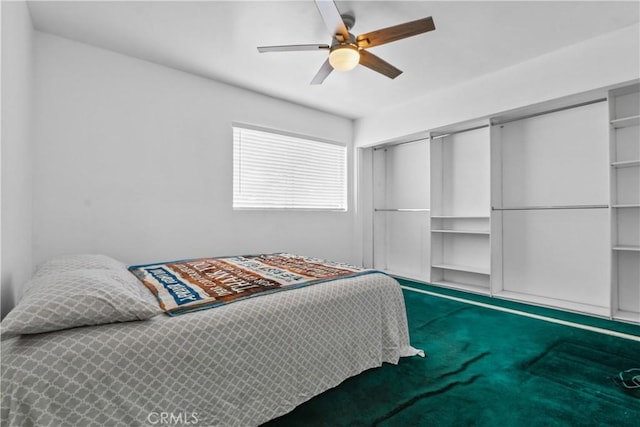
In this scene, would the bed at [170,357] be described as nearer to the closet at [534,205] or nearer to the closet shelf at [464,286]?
the closet shelf at [464,286]

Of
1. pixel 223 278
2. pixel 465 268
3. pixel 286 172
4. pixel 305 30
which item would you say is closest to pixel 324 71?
pixel 305 30

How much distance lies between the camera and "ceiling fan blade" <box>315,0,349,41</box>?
6.56 ft

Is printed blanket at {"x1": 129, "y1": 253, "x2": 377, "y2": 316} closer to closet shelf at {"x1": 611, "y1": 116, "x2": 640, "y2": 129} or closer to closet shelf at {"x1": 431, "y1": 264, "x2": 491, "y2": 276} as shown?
closet shelf at {"x1": 431, "y1": 264, "x2": 491, "y2": 276}

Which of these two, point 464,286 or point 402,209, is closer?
point 464,286

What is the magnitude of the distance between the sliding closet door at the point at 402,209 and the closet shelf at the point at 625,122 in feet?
7.16

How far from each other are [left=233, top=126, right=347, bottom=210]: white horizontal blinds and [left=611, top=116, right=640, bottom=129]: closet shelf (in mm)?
3332

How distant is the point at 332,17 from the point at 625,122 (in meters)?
2.98

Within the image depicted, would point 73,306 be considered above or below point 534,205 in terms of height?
below

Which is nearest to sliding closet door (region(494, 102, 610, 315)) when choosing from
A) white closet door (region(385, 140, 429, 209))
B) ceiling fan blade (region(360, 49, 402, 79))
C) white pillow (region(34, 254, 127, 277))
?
white closet door (region(385, 140, 429, 209))

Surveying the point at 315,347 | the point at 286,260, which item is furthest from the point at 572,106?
the point at 315,347

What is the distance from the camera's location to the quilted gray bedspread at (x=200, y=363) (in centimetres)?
104

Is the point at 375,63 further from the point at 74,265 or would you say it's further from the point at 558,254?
the point at 558,254

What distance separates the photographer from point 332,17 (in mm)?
2139

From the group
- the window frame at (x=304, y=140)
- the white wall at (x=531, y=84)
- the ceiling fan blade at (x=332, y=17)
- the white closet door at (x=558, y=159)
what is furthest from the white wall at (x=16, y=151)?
the white closet door at (x=558, y=159)
